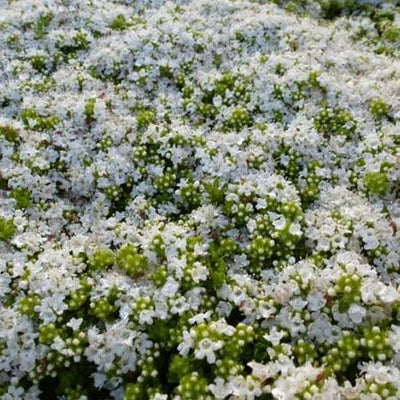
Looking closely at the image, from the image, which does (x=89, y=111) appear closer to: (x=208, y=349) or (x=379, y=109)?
(x=379, y=109)

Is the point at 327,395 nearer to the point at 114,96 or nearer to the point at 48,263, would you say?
the point at 48,263

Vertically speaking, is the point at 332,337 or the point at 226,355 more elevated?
the point at 332,337

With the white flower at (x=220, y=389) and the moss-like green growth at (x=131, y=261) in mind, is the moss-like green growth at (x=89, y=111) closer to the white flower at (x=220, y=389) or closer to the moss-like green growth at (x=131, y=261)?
the moss-like green growth at (x=131, y=261)

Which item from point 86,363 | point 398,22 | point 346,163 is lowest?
point 86,363

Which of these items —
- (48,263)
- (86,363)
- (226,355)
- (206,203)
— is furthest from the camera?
(206,203)

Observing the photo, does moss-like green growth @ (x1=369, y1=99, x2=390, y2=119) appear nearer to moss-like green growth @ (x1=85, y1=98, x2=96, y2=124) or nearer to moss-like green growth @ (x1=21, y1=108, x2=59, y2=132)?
moss-like green growth @ (x1=85, y1=98, x2=96, y2=124)

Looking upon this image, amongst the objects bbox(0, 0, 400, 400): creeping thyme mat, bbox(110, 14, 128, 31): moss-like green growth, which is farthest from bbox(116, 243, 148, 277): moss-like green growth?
bbox(110, 14, 128, 31): moss-like green growth

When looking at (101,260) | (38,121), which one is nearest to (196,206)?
(101,260)

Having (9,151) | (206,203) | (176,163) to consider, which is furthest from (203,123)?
(9,151)

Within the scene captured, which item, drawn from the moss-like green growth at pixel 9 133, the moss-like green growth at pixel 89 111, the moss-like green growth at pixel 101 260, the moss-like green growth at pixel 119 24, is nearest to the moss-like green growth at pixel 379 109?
the moss-like green growth at pixel 89 111

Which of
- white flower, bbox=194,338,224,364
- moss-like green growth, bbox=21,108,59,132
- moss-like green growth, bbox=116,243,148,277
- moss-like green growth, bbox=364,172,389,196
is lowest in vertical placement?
moss-like green growth, bbox=21,108,59,132
